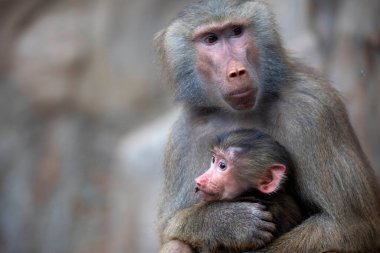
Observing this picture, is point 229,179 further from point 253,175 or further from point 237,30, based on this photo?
point 237,30

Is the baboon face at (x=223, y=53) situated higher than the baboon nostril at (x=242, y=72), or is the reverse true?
the baboon face at (x=223, y=53)

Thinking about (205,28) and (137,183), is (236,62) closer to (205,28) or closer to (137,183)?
A: (205,28)

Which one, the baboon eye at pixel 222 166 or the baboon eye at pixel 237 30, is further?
the baboon eye at pixel 237 30

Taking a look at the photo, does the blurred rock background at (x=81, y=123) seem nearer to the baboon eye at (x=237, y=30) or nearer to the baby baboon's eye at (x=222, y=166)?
the baboon eye at (x=237, y=30)

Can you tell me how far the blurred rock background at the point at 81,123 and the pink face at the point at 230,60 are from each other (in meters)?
2.92

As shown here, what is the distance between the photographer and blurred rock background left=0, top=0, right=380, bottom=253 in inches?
324

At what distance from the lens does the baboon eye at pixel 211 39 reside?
5.23m

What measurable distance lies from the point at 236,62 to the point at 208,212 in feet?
2.80

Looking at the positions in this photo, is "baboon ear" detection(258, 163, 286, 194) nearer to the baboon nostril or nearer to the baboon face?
the baboon face

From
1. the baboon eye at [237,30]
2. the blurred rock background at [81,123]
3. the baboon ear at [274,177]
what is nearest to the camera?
the baboon ear at [274,177]

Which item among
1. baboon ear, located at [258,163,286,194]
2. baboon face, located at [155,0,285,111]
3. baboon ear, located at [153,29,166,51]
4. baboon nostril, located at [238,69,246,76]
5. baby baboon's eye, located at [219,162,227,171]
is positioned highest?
baboon ear, located at [153,29,166,51]

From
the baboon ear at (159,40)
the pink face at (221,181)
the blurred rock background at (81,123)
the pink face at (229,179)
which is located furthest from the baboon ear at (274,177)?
the blurred rock background at (81,123)

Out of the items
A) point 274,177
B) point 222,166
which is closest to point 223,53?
point 222,166

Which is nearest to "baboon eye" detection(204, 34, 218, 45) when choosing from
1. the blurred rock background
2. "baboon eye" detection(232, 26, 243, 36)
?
"baboon eye" detection(232, 26, 243, 36)
